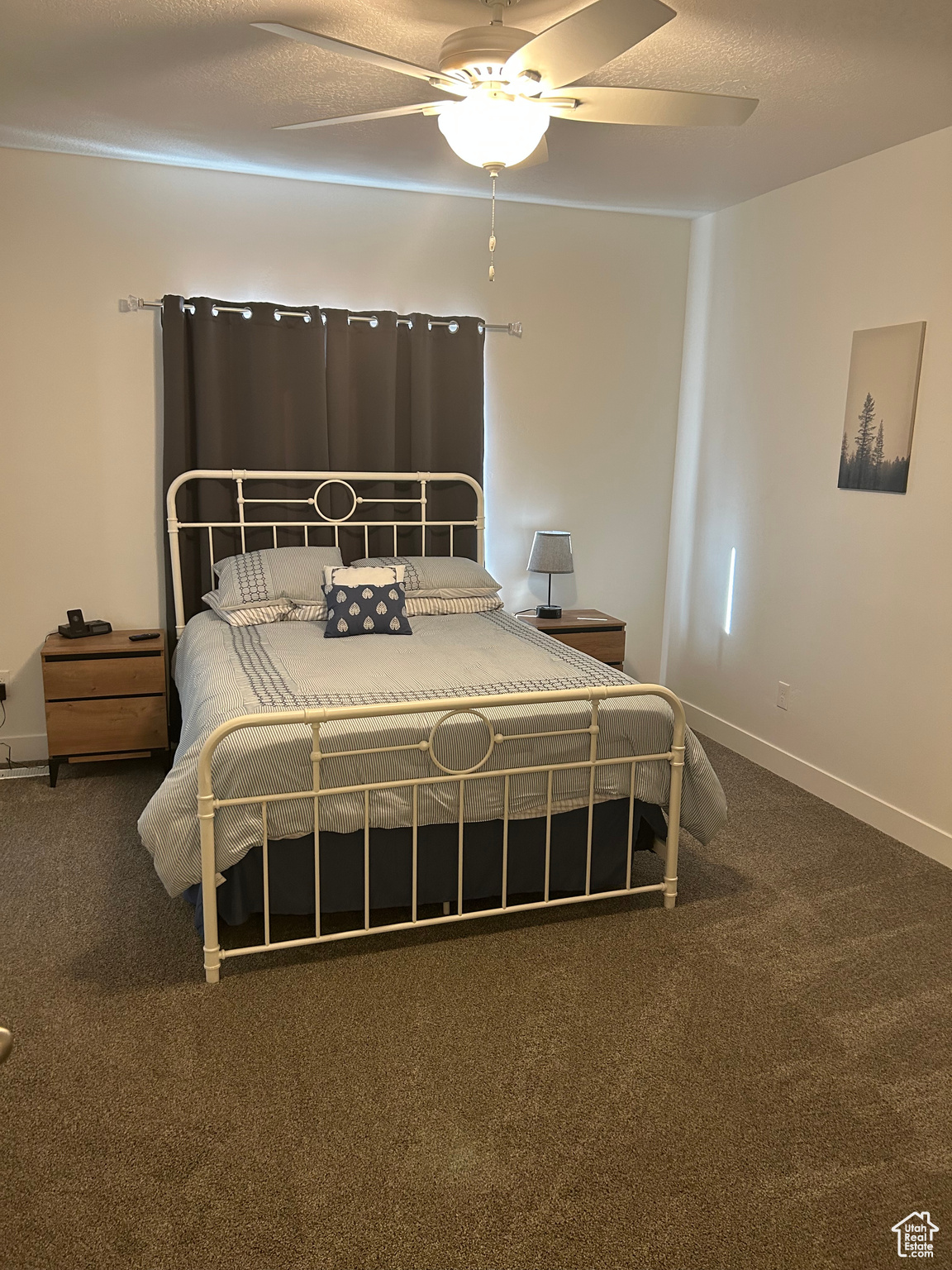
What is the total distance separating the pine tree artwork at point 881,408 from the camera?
3389 millimetres

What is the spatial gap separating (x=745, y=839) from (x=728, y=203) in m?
2.90

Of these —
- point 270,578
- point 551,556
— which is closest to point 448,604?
point 551,556

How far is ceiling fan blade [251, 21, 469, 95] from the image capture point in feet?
6.43

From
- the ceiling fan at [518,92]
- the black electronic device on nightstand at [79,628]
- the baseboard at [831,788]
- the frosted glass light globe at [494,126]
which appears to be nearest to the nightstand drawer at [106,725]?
the black electronic device on nightstand at [79,628]

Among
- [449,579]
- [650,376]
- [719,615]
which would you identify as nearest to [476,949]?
[449,579]

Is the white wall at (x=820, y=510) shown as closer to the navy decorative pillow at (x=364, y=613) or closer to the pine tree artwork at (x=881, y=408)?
the pine tree artwork at (x=881, y=408)

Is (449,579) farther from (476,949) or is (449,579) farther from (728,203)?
(728,203)

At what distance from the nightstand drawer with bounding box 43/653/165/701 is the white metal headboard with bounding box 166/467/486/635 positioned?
22 cm

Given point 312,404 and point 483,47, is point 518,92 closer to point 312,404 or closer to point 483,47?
point 483,47

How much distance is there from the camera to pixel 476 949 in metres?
2.65

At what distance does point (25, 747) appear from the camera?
411 cm

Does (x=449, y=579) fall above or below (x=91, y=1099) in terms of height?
above

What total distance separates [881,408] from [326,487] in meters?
2.33

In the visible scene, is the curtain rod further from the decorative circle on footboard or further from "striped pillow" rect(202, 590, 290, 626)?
the decorative circle on footboard
